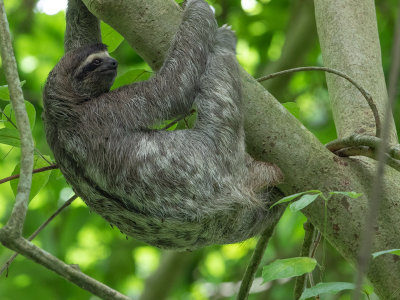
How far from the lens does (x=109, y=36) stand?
5535 mm

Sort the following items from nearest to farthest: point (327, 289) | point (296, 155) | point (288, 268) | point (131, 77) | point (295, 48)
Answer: point (327, 289) → point (288, 268) → point (296, 155) → point (131, 77) → point (295, 48)

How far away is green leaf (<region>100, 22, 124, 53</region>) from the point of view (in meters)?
5.43

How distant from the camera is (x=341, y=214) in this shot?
172 inches

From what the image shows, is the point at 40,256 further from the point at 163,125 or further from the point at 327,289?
the point at 163,125

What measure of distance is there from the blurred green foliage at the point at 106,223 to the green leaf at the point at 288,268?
17.4 ft

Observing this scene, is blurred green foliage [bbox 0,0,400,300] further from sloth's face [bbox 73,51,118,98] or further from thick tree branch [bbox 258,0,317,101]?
sloth's face [bbox 73,51,118,98]

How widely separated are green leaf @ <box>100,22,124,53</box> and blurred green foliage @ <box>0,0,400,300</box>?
304 centimetres

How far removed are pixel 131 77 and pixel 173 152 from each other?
1.16 metres

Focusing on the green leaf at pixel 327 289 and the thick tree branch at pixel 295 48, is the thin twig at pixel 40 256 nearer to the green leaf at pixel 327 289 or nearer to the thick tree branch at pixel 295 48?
the green leaf at pixel 327 289

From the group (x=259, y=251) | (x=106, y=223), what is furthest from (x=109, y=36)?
(x=106, y=223)

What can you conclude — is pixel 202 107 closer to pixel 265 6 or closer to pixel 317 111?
pixel 265 6

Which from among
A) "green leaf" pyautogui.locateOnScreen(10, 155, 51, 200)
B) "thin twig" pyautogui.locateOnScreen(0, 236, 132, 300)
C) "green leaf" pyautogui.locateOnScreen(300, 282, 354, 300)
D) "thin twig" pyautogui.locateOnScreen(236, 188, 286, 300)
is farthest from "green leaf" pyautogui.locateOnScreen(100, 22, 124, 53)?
"green leaf" pyautogui.locateOnScreen(300, 282, 354, 300)

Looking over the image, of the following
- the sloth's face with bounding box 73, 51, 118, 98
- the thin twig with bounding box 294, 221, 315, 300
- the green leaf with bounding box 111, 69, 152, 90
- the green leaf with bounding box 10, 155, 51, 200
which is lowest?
the thin twig with bounding box 294, 221, 315, 300

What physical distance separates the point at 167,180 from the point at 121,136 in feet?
2.10
